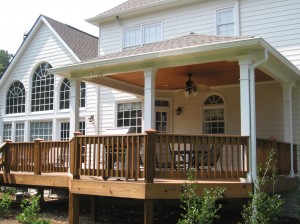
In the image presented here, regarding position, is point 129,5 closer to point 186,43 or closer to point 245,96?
point 186,43

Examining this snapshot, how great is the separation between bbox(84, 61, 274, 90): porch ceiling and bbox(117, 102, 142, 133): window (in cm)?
136

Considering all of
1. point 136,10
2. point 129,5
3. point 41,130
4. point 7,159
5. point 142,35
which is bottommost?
point 7,159

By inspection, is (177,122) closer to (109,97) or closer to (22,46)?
(109,97)

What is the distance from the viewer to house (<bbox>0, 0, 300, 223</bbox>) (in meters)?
7.79

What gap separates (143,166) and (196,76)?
13.6ft

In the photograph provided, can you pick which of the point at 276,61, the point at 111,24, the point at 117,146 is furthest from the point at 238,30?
the point at 117,146

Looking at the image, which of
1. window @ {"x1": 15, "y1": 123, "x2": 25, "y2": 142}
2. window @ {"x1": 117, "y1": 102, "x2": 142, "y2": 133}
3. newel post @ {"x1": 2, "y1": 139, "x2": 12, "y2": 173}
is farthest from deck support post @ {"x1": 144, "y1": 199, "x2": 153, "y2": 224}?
window @ {"x1": 15, "y1": 123, "x2": 25, "y2": 142}

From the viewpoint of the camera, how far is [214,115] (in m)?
12.6

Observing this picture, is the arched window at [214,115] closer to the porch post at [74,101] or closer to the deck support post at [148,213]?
the porch post at [74,101]

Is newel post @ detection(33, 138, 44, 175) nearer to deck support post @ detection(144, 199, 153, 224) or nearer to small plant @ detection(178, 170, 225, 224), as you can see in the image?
deck support post @ detection(144, 199, 153, 224)

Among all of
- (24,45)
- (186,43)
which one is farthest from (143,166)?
(24,45)

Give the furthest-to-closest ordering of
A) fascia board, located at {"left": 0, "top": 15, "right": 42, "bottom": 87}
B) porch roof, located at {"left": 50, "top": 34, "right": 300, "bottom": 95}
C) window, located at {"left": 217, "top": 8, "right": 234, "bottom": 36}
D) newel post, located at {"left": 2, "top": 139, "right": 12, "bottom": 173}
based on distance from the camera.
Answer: fascia board, located at {"left": 0, "top": 15, "right": 42, "bottom": 87}
window, located at {"left": 217, "top": 8, "right": 234, "bottom": 36}
newel post, located at {"left": 2, "top": 139, "right": 12, "bottom": 173}
porch roof, located at {"left": 50, "top": 34, "right": 300, "bottom": 95}

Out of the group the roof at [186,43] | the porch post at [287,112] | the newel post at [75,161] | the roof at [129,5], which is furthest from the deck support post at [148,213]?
the roof at [129,5]

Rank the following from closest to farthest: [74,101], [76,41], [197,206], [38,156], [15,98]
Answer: [197,206] < [38,156] < [74,101] < [76,41] < [15,98]
